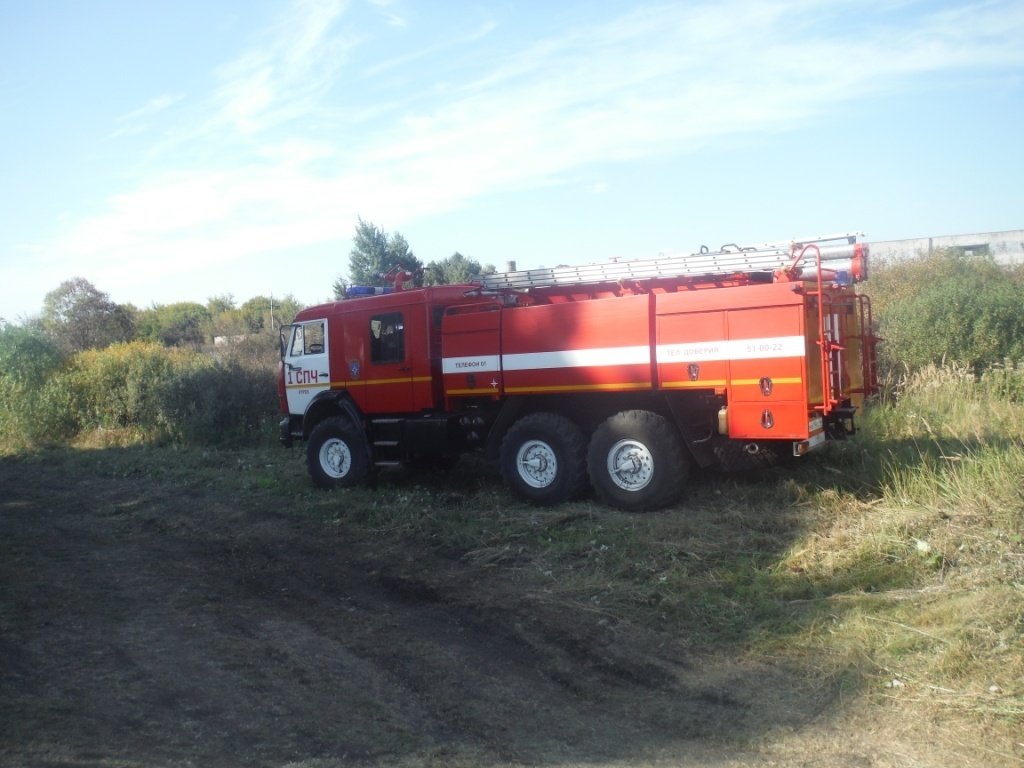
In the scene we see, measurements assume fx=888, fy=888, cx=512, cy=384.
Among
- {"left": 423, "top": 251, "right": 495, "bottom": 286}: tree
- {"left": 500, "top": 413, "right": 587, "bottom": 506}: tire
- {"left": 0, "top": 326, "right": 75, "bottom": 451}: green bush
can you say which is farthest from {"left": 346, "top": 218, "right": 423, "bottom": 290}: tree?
{"left": 500, "top": 413, "right": 587, "bottom": 506}: tire

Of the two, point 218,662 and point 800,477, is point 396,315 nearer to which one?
point 800,477

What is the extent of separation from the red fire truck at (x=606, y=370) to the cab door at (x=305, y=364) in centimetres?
5

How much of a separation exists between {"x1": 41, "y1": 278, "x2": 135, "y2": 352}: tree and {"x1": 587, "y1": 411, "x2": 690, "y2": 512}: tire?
31.9 m

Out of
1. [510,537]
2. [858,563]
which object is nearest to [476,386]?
[510,537]

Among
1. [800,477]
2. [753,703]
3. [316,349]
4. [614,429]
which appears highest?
[316,349]

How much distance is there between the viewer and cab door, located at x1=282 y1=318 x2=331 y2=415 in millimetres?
13039

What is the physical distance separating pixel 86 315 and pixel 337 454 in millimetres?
30188

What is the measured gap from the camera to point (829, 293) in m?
9.59

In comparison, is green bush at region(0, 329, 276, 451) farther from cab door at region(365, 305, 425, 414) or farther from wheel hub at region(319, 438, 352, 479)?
cab door at region(365, 305, 425, 414)

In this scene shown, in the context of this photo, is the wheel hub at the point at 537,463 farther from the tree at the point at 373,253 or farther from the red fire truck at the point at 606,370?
the tree at the point at 373,253

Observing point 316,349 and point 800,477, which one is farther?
point 316,349

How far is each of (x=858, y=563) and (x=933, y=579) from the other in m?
0.73

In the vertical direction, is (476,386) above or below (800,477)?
above

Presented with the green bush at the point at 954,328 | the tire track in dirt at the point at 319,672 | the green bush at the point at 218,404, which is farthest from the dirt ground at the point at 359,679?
the green bush at the point at 218,404
